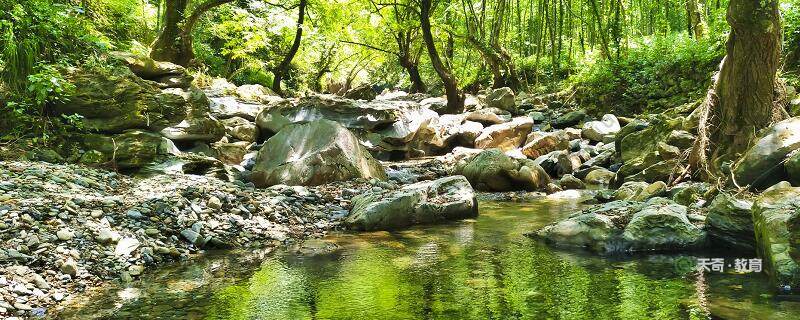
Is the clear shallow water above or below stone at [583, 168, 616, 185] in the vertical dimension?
below

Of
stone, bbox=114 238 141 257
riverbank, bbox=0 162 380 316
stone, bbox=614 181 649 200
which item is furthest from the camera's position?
stone, bbox=614 181 649 200

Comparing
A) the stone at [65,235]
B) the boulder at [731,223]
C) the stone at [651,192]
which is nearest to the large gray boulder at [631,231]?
the boulder at [731,223]

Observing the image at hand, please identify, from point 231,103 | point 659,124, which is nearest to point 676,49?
point 659,124

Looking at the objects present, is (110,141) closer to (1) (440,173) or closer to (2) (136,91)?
(2) (136,91)

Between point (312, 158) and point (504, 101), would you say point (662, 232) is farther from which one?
point (504, 101)

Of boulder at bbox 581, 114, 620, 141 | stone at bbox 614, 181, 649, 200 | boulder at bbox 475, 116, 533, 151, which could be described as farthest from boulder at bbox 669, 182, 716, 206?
boulder at bbox 475, 116, 533, 151

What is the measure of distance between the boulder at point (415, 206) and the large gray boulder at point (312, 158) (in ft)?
5.06

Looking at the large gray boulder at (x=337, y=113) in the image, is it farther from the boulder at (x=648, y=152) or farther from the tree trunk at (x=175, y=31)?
the boulder at (x=648, y=152)

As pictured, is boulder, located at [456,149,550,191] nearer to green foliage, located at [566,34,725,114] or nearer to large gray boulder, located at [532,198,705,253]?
large gray boulder, located at [532,198,705,253]

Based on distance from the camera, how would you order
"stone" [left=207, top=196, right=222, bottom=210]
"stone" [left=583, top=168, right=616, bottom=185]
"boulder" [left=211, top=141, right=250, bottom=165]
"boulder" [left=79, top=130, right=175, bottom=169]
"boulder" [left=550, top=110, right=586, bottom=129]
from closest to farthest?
"stone" [left=207, top=196, right=222, bottom=210], "boulder" [left=79, top=130, right=175, bottom=169], "stone" [left=583, top=168, right=616, bottom=185], "boulder" [left=211, top=141, right=250, bottom=165], "boulder" [left=550, top=110, right=586, bottom=129]

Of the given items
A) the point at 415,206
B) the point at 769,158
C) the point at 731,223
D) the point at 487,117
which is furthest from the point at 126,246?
the point at 487,117

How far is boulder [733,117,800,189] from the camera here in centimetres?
661

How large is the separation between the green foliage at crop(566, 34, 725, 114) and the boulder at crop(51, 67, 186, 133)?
12493mm

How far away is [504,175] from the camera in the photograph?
34.0 ft
